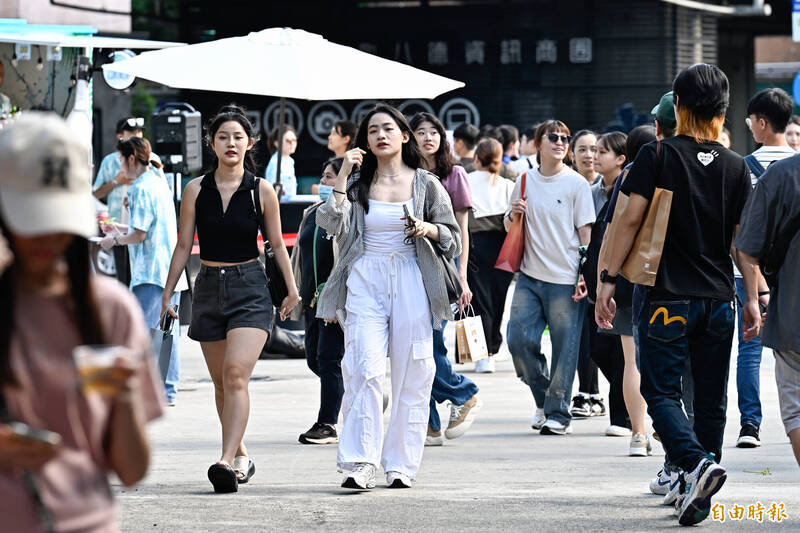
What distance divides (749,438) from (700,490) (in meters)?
2.69

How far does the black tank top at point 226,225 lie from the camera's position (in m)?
7.78

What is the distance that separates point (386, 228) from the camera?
25.7 ft

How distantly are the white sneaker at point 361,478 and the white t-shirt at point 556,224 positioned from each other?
2.69 metres

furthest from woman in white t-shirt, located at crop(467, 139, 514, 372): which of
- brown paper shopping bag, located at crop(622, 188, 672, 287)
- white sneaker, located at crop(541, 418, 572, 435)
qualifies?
brown paper shopping bag, located at crop(622, 188, 672, 287)

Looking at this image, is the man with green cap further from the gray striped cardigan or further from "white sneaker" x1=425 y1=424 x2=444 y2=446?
"white sneaker" x1=425 y1=424 x2=444 y2=446

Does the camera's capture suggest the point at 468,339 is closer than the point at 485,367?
Yes

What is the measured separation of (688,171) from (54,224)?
13.2 feet

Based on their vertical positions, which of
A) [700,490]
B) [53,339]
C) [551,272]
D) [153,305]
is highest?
[53,339]

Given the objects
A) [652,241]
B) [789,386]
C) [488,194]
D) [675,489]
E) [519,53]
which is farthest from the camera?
[519,53]

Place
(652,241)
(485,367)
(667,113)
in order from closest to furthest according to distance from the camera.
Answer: (652,241), (667,113), (485,367)

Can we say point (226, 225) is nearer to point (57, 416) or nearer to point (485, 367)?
point (57, 416)

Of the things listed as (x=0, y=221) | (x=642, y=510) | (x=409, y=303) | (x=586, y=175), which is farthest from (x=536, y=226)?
(x=0, y=221)

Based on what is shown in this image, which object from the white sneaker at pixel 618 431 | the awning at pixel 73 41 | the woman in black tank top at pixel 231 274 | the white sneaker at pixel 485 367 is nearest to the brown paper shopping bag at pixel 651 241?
the woman in black tank top at pixel 231 274

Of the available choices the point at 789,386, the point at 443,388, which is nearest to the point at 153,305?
the point at 443,388
